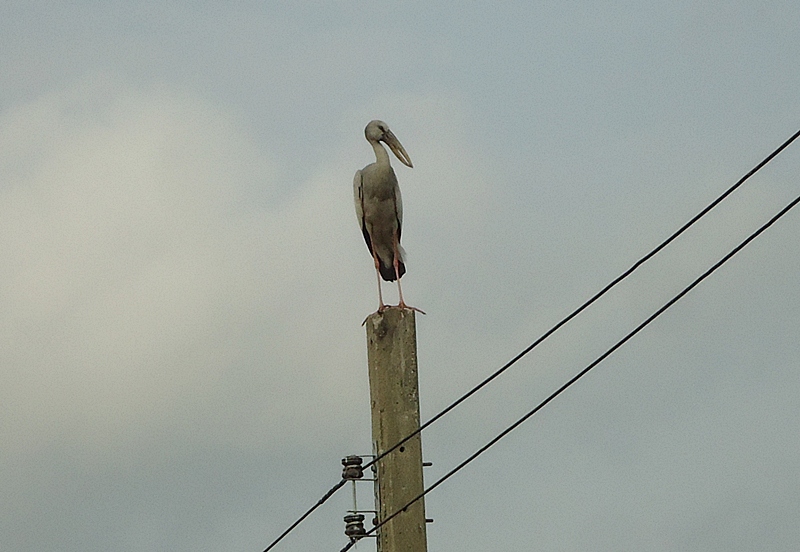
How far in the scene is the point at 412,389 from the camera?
6.93 metres

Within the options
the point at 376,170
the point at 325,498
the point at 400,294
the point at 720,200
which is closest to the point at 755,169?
the point at 720,200

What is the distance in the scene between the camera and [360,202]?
1062 cm

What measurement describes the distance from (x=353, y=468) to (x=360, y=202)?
372cm

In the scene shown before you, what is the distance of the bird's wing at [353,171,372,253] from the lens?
1062cm

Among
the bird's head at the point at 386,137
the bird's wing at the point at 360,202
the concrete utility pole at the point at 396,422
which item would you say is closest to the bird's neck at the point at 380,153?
the bird's head at the point at 386,137

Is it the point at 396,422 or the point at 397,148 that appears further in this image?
the point at 397,148

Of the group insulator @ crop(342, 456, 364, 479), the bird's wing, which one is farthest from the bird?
insulator @ crop(342, 456, 364, 479)

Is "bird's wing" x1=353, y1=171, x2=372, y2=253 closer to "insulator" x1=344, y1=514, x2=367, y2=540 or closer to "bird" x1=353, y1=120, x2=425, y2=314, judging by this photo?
"bird" x1=353, y1=120, x2=425, y2=314

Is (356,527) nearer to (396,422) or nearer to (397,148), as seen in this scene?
(396,422)

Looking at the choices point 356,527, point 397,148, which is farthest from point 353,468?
point 397,148

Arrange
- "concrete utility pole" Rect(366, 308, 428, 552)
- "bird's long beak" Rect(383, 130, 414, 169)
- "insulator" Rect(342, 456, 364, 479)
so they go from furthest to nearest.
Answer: "bird's long beak" Rect(383, 130, 414, 169) < "insulator" Rect(342, 456, 364, 479) < "concrete utility pole" Rect(366, 308, 428, 552)

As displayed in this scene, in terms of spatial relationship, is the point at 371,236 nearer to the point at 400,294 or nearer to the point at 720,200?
the point at 400,294

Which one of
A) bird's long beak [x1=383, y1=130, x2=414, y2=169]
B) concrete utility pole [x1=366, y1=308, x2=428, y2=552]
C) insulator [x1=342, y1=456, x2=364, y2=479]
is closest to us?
concrete utility pole [x1=366, y1=308, x2=428, y2=552]

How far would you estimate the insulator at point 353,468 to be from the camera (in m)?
7.16
